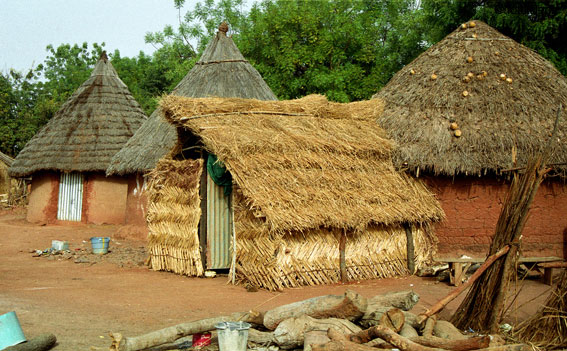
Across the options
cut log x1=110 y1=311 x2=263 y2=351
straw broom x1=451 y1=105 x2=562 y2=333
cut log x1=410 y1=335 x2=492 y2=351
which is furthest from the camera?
straw broom x1=451 y1=105 x2=562 y2=333

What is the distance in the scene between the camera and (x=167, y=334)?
215 inches

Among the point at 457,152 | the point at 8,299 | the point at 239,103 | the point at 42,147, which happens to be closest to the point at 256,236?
the point at 239,103

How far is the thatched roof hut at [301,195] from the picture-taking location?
912 centimetres

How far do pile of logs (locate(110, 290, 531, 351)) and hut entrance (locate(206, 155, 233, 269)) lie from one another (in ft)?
14.3

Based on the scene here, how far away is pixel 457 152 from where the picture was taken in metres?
11.1

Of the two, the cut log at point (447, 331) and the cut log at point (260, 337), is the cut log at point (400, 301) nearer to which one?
the cut log at point (447, 331)

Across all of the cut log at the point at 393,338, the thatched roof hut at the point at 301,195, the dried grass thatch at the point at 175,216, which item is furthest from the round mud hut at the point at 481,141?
the cut log at the point at 393,338

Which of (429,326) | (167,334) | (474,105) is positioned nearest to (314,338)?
(429,326)

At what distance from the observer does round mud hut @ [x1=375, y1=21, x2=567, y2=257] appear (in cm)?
1109

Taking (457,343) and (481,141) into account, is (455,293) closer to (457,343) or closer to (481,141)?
(457,343)

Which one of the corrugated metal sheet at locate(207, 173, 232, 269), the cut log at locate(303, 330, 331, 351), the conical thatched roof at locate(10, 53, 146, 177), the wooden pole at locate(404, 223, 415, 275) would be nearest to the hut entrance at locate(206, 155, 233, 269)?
the corrugated metal sheet at locate(207, 173, 232, 269)

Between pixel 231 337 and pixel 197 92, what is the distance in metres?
10.3

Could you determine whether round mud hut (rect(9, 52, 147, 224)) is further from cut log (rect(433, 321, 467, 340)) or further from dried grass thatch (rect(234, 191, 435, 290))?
cut log (rect(433, 321, 467, 340))

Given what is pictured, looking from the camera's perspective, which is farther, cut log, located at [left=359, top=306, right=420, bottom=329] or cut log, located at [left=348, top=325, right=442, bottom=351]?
cut log, located at [left=359, top=306, right=420, bottom=329]
